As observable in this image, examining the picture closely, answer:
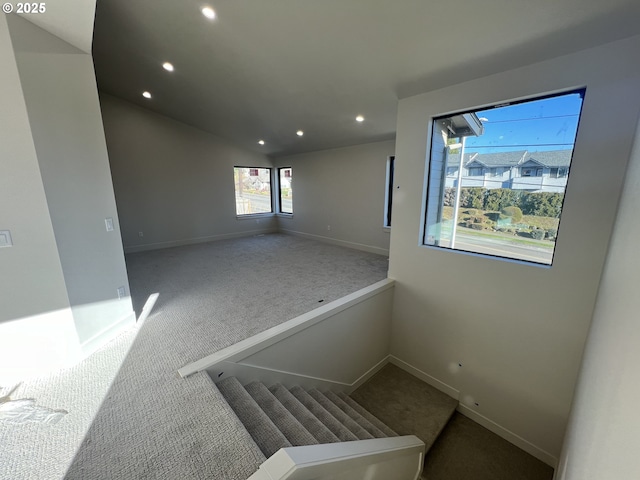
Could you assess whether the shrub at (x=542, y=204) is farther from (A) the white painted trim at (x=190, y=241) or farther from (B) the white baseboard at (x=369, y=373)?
(A) the white painted trim at (x=190, y=241)

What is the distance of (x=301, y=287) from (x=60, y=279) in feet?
7.76

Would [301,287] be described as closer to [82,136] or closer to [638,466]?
[82,136]

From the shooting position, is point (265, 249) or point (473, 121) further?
point (265, 249)

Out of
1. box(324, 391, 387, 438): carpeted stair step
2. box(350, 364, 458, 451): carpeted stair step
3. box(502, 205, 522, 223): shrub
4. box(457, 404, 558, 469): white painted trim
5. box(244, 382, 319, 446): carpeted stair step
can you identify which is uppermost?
box(502, 205, 522, 223): shrub

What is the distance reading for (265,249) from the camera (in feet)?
18.2

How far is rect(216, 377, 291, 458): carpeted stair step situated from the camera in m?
1.50

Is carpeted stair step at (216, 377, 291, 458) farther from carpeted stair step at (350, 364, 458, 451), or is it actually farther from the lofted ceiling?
the lofted ceiling

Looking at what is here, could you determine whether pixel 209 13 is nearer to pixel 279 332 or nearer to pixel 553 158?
pixel 279 332

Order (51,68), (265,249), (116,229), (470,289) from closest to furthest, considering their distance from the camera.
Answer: (51,68) < (116,229) < (470,289) < (265,249)

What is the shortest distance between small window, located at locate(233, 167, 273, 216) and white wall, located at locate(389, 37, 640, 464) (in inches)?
184

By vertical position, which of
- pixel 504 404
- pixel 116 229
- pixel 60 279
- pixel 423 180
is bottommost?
pixel 504 404

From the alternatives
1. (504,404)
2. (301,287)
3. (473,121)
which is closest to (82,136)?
(301,287)

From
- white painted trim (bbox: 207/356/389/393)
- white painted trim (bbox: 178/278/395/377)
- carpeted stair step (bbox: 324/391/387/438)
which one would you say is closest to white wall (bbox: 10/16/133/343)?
white painted trim (bbox: 178/278/395/377)

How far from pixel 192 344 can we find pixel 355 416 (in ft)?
5.90
